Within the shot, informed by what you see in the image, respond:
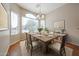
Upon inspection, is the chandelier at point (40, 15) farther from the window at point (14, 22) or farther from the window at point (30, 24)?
the window at point (14, 22)

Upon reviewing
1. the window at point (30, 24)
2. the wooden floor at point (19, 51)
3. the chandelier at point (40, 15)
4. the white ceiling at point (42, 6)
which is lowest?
the wooden floor at point (19, 51)

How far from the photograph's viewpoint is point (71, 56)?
66.9 inches

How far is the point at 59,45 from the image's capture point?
5.70 ft

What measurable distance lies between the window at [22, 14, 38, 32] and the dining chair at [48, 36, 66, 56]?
38cm

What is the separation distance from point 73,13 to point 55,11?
287 mm

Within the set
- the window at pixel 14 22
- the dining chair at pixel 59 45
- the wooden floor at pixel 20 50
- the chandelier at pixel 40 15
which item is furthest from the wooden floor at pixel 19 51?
the chandelier at pixel 40 15

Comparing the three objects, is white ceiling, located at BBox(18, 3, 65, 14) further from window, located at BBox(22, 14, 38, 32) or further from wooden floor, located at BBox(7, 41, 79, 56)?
wooden floor, located at BBox(7, 41, 79, 56)

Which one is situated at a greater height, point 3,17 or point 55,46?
point 3,17

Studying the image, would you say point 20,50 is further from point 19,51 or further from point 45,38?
point 45,38

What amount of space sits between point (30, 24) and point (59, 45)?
596mm

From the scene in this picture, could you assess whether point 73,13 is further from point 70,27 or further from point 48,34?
point 48,34

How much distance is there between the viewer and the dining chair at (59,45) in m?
1.71

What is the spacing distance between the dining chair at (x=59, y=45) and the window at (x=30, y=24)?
15.0 inches

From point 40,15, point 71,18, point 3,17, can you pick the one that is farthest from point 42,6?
point 3,17
